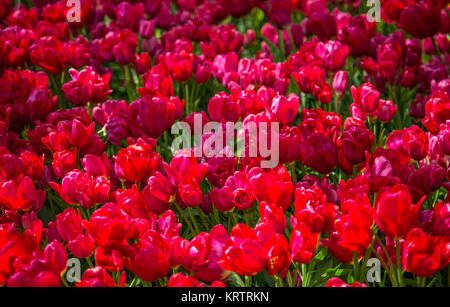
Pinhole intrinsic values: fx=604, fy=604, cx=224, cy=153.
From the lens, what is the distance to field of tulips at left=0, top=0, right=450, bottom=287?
4.16 feet

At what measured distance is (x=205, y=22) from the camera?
3076 millimetres

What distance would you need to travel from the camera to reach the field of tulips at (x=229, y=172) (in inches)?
49.9

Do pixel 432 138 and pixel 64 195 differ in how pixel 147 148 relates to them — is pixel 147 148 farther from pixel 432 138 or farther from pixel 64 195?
pixel 432 138

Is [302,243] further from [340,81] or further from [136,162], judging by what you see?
[340,81]

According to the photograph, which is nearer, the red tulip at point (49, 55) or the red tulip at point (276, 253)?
the red tulip at point (276, 253)

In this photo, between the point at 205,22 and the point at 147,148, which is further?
the point at 205,22

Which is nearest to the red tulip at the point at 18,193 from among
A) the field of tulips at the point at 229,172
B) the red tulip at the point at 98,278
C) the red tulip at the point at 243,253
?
the field of tulips at the point at 229,172

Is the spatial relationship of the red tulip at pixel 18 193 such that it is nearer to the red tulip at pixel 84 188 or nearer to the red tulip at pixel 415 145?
the red tulip at pixel 84 188

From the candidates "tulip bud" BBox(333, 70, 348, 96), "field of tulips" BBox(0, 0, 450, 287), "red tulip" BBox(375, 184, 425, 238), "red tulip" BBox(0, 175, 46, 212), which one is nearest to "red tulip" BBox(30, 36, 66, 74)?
"field of tulips" BBox(0, 0, 450, 287)

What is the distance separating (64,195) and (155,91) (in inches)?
26.1

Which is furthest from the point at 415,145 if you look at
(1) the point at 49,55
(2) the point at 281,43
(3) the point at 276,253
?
(2) the point at 281,43
